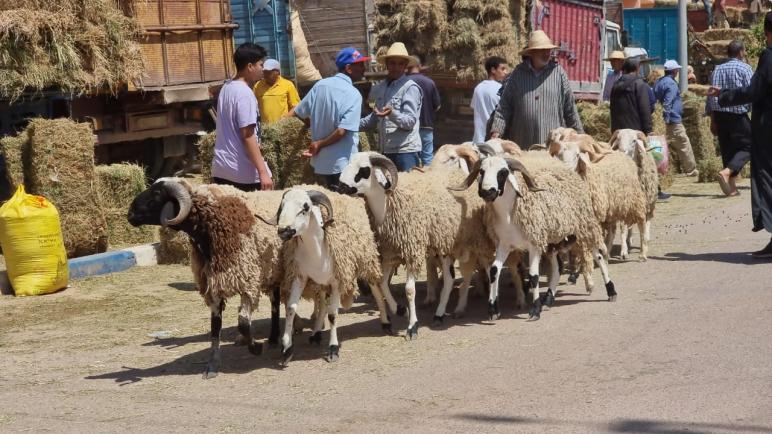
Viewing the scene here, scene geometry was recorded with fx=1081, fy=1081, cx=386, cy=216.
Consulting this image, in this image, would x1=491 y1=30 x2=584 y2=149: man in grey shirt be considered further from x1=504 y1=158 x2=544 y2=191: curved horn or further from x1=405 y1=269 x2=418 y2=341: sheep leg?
x1=405 y1=269 x2=418 y2=341: sheep leg

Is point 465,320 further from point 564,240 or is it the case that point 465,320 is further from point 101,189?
point 101,189

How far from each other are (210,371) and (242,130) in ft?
7.33

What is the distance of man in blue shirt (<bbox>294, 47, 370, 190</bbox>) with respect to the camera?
32.3 feet

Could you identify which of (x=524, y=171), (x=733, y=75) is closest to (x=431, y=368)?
(x=524, y=171)

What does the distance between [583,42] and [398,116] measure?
13.4 metres

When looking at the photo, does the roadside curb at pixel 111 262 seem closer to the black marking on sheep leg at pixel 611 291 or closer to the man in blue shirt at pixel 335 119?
the man in blue shirt at pixel 335 119

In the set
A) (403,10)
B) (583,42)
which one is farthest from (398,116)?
(583,42)

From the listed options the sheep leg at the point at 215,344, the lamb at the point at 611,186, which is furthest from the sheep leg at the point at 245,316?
the lamb at the point at 611,186

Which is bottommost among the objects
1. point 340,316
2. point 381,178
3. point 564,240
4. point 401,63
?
point 340,316

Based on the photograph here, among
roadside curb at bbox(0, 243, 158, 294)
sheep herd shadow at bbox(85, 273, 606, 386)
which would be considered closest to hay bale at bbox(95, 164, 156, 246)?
roadside curb at bbox(0, 243, 158, 294)

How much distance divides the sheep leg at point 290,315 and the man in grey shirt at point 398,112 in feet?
11.0

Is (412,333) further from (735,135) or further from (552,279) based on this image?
(735,135)

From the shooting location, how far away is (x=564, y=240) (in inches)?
367

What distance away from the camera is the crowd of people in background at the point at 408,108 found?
8914mm
